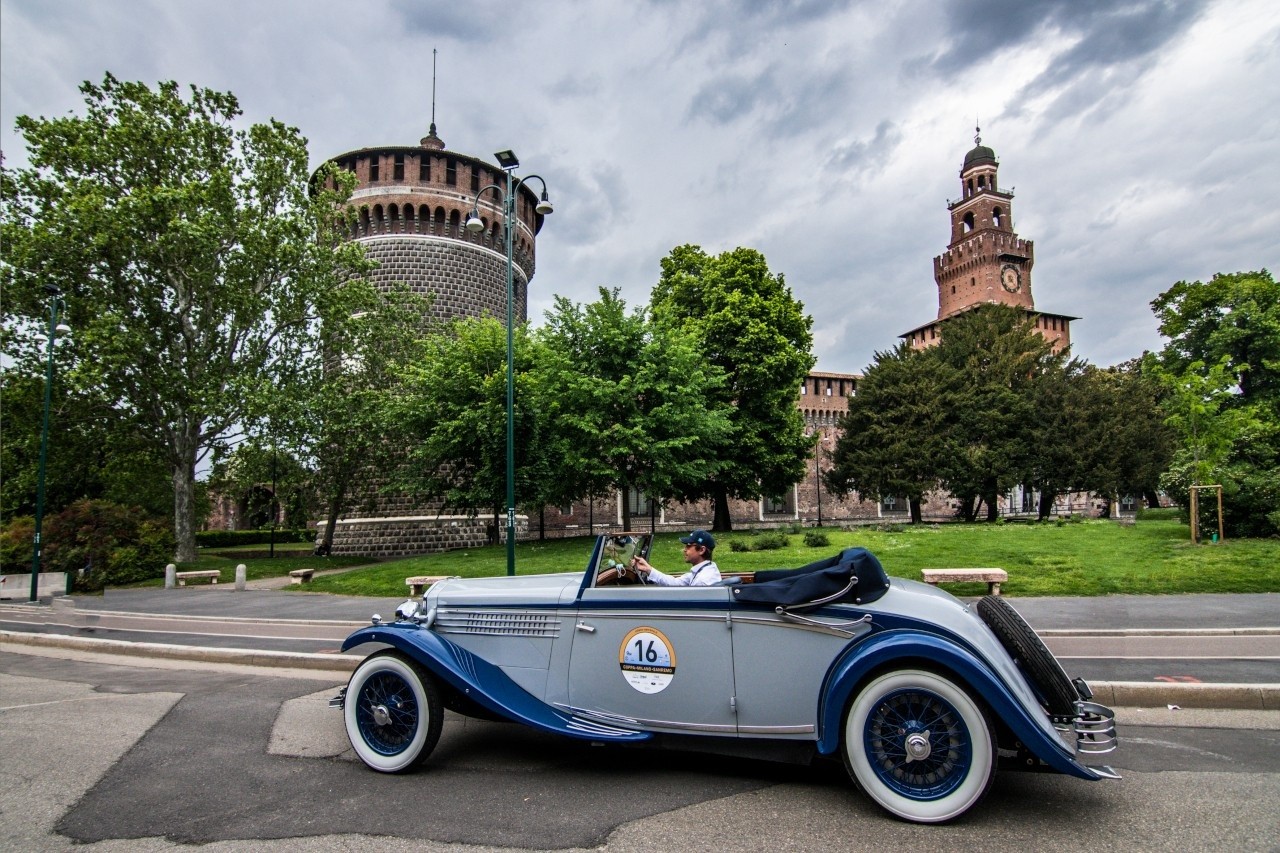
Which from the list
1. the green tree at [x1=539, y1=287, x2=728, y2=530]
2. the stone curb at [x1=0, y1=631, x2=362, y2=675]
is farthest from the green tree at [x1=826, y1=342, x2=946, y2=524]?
the stone curb at [x1=0, y1=631, x2=362, y2=675]

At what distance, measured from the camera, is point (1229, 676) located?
6.82m

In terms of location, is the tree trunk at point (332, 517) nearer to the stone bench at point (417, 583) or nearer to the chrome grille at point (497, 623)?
the stone bench at point (417, 583)

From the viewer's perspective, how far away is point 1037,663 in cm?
426

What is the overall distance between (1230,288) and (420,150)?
45168 mm

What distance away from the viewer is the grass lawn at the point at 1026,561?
13.5m

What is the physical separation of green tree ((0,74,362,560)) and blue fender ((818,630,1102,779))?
88.0 feet

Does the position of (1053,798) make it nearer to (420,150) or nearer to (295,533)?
(420,150)

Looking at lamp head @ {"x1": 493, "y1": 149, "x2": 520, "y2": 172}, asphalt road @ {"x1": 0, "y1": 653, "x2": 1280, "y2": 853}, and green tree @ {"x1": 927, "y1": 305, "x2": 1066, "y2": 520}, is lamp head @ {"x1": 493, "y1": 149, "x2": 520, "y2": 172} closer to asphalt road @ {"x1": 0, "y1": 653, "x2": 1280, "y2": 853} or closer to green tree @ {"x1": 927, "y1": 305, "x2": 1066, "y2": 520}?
asphalt road @ {"x1": 0, "y1": 653, "x2": 1280, "y2": 853}

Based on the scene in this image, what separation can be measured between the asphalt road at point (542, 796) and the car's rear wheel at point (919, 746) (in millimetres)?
136

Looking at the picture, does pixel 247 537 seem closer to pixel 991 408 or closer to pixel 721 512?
pixel 721 512

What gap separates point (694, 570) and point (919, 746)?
1798 millimetres

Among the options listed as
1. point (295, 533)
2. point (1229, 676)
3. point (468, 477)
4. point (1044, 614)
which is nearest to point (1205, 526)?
point (1044, 614)

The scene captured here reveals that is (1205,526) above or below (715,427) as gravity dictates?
below

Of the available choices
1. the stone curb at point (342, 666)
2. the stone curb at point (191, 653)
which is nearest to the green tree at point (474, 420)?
the stone curb at point (191, 653)
